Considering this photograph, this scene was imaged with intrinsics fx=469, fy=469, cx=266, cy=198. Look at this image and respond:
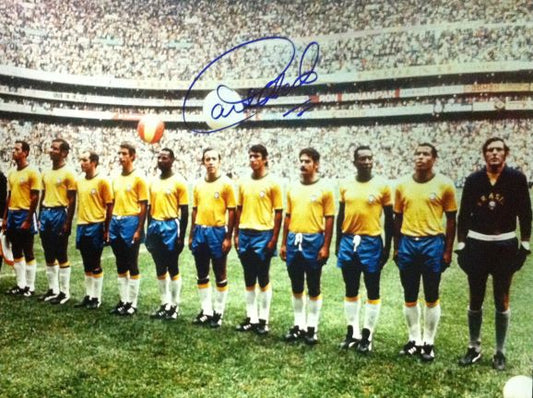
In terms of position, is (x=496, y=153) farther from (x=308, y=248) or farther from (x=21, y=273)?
(x=21, y=273)

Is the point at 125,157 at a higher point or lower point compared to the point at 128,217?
higher

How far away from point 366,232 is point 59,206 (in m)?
2.81

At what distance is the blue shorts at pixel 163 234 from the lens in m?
3.99

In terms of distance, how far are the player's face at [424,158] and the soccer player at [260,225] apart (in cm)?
108

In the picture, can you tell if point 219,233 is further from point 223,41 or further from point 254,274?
point 223,41

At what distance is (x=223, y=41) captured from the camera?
362cm

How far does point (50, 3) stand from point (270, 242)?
2680mm

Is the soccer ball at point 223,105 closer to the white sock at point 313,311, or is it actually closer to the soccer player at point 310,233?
the soccer player at point 310,233

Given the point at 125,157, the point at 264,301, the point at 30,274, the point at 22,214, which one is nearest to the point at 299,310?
the point at 264,301

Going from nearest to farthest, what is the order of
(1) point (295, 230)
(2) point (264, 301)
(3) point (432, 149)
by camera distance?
(3) point (432, 149) → (1) point (295, 230) → (2) point (264, 301)

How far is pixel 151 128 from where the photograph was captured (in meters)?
4.30

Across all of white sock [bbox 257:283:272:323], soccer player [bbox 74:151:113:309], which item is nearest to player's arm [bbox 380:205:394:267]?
white sock [bbox 257:283:272:323]

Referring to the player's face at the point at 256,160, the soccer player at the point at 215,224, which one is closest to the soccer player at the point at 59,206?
the soccer player at the point at 215,224

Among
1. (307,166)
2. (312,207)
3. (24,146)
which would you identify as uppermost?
(24,146)
